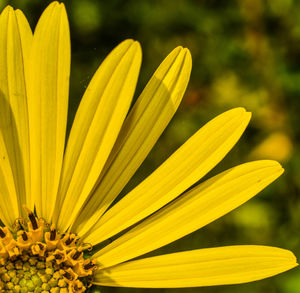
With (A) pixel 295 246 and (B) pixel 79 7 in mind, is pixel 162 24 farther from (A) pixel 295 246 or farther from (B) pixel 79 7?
(A) pixel 295 246

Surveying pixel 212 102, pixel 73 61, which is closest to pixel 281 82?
pixel 212 102

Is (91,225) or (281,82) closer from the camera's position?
(91,225)

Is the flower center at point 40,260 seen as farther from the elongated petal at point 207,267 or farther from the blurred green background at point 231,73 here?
the blurred green background at point 231,73

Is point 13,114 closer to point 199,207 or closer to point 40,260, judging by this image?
point 40,260

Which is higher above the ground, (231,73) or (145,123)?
(231,73)

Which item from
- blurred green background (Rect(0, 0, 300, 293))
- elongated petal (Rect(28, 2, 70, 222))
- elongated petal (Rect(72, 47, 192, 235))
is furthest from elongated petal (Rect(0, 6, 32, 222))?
blurred green background (Rect(0, 0, 300, 293))

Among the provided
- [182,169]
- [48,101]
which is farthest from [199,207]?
[48,101]

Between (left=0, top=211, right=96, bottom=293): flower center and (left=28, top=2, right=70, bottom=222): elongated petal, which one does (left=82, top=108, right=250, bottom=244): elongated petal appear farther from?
(left=28, top=2, right=70, bottom=222): elongated petal
